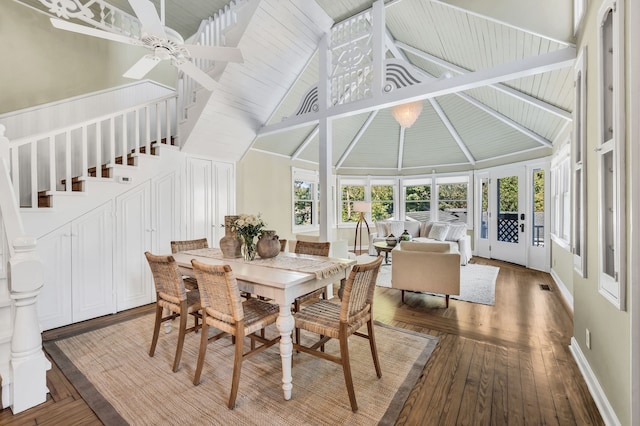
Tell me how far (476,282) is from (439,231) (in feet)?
7.25

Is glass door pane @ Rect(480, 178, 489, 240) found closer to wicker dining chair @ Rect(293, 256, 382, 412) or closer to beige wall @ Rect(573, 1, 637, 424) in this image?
beige wall @ Rect(573, 1, 637, 424)

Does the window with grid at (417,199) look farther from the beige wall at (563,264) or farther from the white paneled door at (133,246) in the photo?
the white paneled door at (133,246)

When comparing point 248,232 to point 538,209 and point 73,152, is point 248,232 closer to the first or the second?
point 73,152

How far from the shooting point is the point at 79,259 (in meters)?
3.24

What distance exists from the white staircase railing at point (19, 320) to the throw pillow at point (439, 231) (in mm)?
6799

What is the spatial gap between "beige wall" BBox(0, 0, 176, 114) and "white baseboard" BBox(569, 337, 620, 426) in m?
6.07

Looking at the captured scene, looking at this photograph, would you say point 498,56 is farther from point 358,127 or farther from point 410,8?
point 358,127

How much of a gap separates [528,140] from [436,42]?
10.9ft

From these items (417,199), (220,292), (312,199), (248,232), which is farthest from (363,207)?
(220,292)

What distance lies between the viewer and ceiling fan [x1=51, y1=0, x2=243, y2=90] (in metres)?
2.06

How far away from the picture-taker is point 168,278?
232 cm

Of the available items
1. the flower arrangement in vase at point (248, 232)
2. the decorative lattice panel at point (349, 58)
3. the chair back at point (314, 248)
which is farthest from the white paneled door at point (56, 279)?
the decorative lattice panel at point (349, 58)

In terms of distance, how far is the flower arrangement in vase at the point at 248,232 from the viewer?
2.60 m

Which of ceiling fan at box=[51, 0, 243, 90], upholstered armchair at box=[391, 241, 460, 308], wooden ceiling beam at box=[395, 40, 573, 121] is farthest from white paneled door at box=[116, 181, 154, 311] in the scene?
wooden ceiling beam at box=[395, 40, 573, 121]
